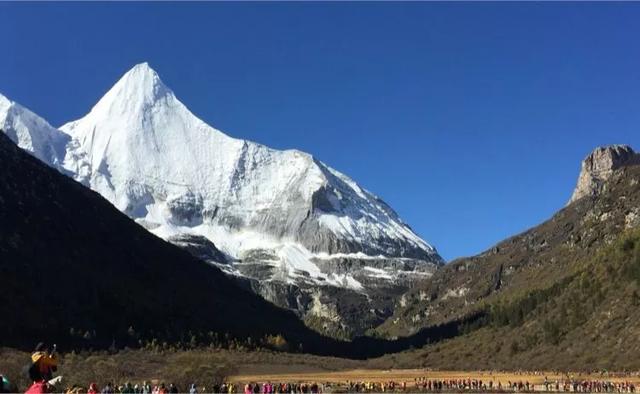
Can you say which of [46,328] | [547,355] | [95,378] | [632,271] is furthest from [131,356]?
[632,271]

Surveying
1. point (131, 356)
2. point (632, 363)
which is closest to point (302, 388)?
point (632, 363)

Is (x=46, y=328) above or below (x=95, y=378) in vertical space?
above

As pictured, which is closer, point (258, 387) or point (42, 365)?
point (42, 365)

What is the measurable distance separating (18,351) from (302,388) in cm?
7442

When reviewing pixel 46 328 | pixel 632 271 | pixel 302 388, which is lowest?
pixel 302 388

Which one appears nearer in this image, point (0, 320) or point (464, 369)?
→ point (0, 320)

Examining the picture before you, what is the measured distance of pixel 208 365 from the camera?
92000 mm

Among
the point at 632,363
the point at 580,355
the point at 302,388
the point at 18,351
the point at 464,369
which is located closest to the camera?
the point at 302,388

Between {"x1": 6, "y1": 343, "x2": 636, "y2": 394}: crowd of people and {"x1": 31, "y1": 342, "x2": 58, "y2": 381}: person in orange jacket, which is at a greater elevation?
{"x1": 6, "y1": 343, "x2": 636, "y2": 394}: crowd of people

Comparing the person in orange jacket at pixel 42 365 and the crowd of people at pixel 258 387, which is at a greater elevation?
the crowd of people at pixel 258 387

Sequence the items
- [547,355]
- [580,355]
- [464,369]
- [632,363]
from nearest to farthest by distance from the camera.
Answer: [632,363], [580,355], [547,355], [464,369]

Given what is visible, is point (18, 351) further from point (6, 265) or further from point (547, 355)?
point (547, 355)

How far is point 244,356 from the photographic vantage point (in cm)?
19900

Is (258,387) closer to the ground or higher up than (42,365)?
higher up
